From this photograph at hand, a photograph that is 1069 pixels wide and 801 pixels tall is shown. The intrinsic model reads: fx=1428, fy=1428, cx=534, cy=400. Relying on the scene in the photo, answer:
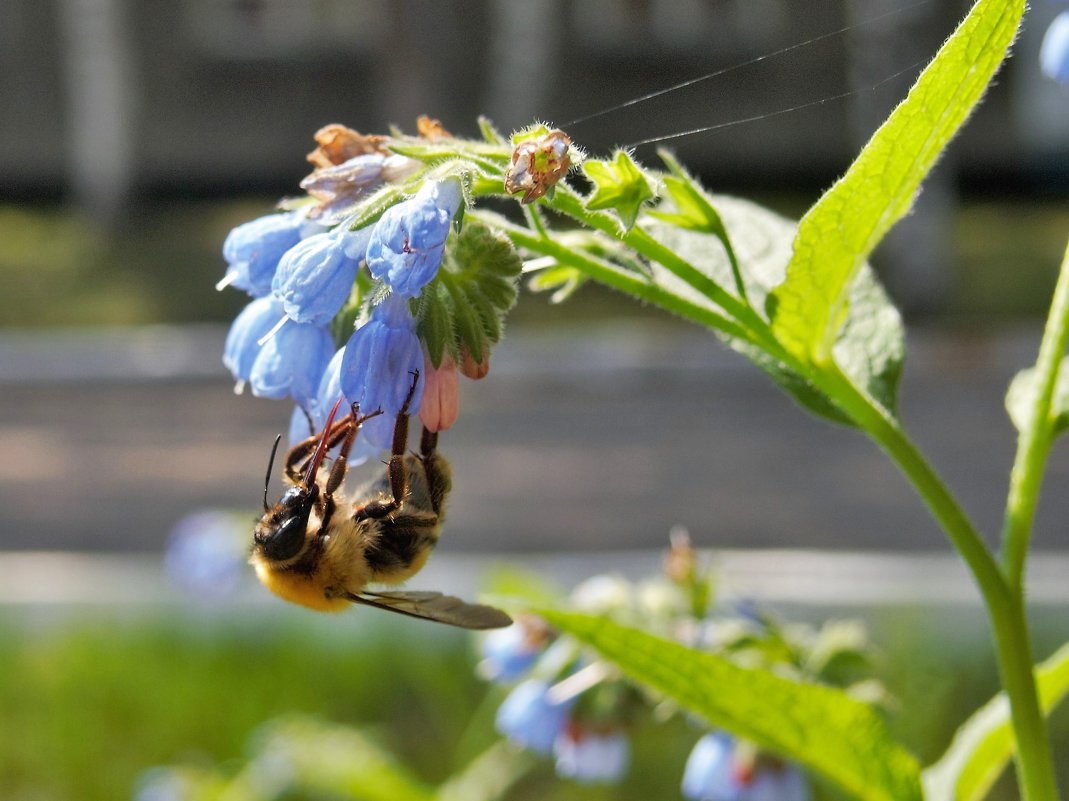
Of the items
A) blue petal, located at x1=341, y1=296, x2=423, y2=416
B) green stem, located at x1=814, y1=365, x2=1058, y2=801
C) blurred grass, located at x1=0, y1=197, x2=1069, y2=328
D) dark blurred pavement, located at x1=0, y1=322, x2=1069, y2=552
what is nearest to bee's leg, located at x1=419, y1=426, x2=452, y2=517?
blue petal, located at x1=341, y1=296, x2=423, y2=416

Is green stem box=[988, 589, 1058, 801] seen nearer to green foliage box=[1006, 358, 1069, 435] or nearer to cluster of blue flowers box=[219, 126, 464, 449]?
green foliage box=[1006, 358, 1069, 435]

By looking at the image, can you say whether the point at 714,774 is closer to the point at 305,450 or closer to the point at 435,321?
the point at 305,450

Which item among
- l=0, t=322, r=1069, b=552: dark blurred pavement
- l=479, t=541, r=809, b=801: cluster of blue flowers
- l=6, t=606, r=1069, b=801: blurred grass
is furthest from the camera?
l=0, t=322, r=1069, b=552: dark blurred pavement

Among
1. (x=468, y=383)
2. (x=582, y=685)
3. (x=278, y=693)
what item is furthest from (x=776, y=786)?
(x=468, y=383)

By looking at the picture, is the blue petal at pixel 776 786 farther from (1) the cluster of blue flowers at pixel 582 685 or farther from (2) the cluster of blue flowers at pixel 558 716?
(2) the cluster of blue flowers at pixel 558 716

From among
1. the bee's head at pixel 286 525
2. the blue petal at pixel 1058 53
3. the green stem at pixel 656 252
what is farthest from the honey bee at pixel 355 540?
the blue petal at pixel 1058 53

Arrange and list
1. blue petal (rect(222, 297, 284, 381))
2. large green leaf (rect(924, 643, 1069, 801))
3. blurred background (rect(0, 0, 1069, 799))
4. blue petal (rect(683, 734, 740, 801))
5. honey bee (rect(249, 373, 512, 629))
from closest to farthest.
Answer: blue petal (rect(222, 297, 284, 381))
large green leaf (rect(924, 643, 1069, 801))
honey bee (rect(249, 373, 512, 629))
blue petal (rect(683, 734, 740, 801))
blurred background (rect(0, 0, 1069, 799))

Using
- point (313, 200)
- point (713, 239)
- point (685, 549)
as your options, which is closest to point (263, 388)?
point (313, 200)

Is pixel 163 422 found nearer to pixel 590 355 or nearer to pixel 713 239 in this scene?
pixel 590 355
